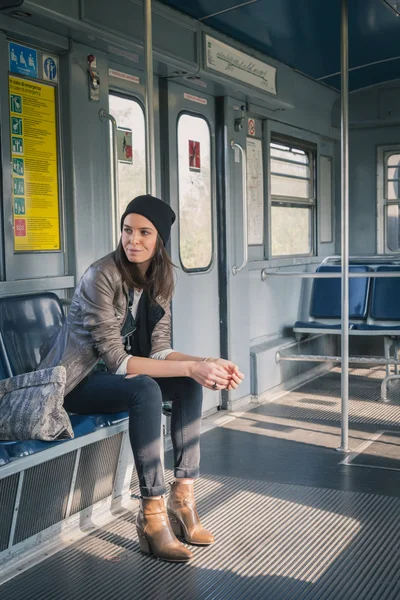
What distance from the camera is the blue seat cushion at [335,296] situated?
259 inches

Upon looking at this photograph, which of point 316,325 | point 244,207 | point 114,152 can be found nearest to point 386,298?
point 316,325

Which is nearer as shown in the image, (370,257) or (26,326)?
(26,326)

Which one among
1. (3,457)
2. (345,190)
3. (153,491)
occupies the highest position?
(345,190)

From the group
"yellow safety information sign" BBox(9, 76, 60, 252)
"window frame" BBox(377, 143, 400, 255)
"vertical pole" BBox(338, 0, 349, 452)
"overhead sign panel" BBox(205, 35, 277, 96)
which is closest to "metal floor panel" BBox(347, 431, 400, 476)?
"vertical pole" BBox(338, 0, 349, 452)

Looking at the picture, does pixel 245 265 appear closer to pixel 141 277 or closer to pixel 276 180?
pixel 276 180

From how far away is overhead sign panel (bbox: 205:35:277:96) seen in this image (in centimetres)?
474

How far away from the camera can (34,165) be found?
12.0 ft

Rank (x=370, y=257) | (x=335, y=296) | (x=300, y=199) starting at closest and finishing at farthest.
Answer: (x=335, y=296)
(x=300, y=199)
(x=370, y=257)

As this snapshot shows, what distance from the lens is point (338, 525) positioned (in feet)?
10.5

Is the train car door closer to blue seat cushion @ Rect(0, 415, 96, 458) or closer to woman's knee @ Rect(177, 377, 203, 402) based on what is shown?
woman's knee @ Rect(177, 377, 203, 402)

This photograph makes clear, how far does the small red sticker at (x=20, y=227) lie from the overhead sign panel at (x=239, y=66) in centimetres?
179

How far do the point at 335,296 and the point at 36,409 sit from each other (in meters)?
→ 4.38

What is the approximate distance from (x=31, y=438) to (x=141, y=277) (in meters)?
0.81

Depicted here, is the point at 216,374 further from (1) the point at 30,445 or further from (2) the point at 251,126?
(2) the point at 251,126
